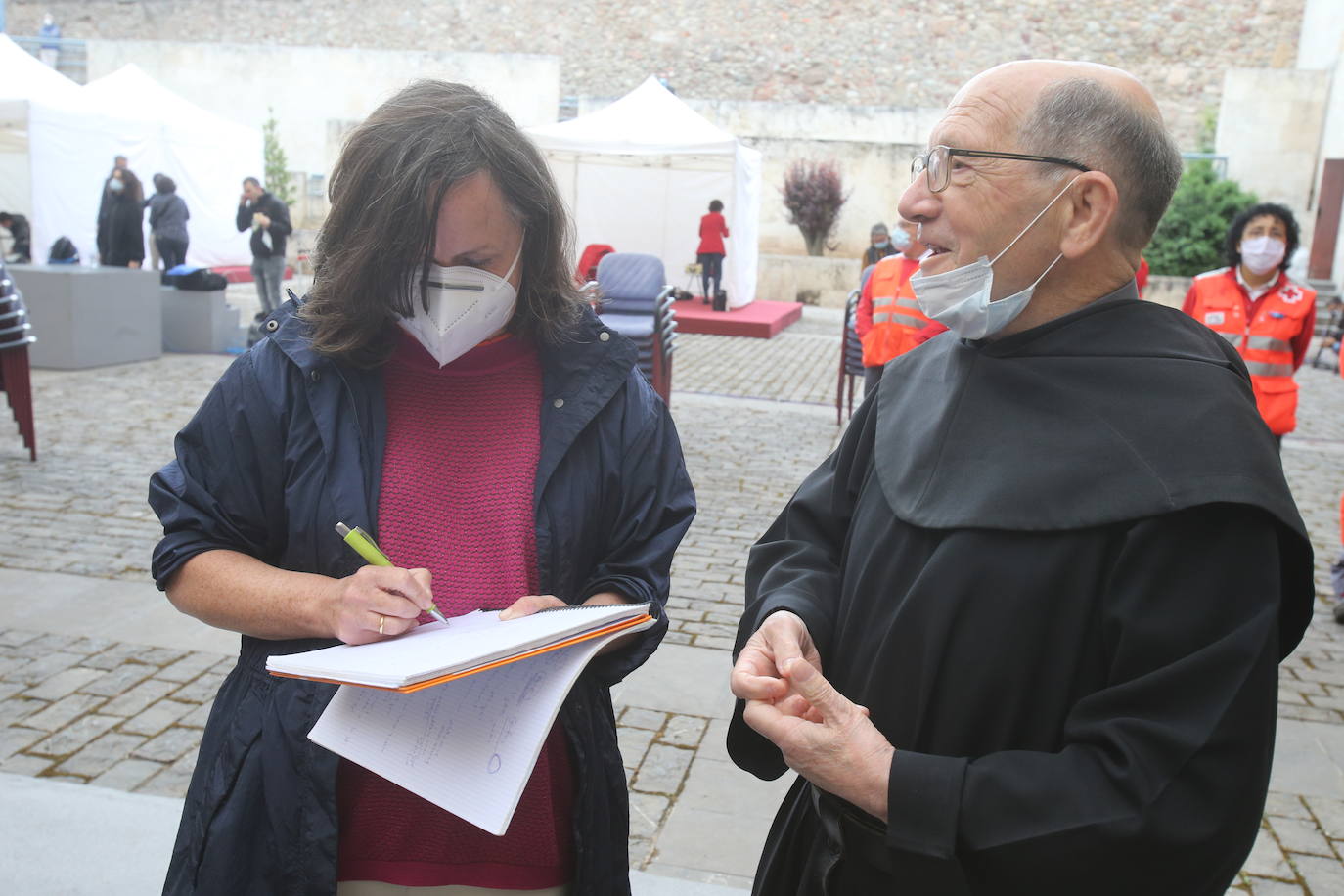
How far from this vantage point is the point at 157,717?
4008 mm

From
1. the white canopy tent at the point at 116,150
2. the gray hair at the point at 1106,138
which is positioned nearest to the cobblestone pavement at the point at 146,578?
the gray hair at the point at 1106,138

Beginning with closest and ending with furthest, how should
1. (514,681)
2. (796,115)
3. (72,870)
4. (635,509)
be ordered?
(514,681) → (635,509) → (72,870) → (796,115)

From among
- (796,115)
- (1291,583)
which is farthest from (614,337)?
(796,115)

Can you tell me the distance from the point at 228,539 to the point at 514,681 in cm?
53

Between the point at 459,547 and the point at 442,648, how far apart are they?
350 millimetres

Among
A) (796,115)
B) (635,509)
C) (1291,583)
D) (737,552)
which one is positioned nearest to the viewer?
(1291,583)

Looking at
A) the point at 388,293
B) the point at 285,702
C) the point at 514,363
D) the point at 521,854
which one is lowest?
the point at 521,854

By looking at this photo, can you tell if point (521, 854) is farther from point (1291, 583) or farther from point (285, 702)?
point (1291, 583)

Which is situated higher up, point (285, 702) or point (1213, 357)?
point (1213, 357)

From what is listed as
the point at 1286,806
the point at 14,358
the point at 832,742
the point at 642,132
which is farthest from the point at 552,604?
the point at 642,132

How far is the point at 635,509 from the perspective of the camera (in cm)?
187

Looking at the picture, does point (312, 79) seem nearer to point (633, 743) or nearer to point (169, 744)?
point (169, 744)

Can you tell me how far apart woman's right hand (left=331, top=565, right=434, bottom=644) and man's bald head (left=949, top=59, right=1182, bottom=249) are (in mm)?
1023

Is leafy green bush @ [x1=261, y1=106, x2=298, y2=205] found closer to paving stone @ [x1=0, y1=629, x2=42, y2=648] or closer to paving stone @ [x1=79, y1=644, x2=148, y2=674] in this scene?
paving stone @ [x1=0, y1=629, x2=42, y2=648]
